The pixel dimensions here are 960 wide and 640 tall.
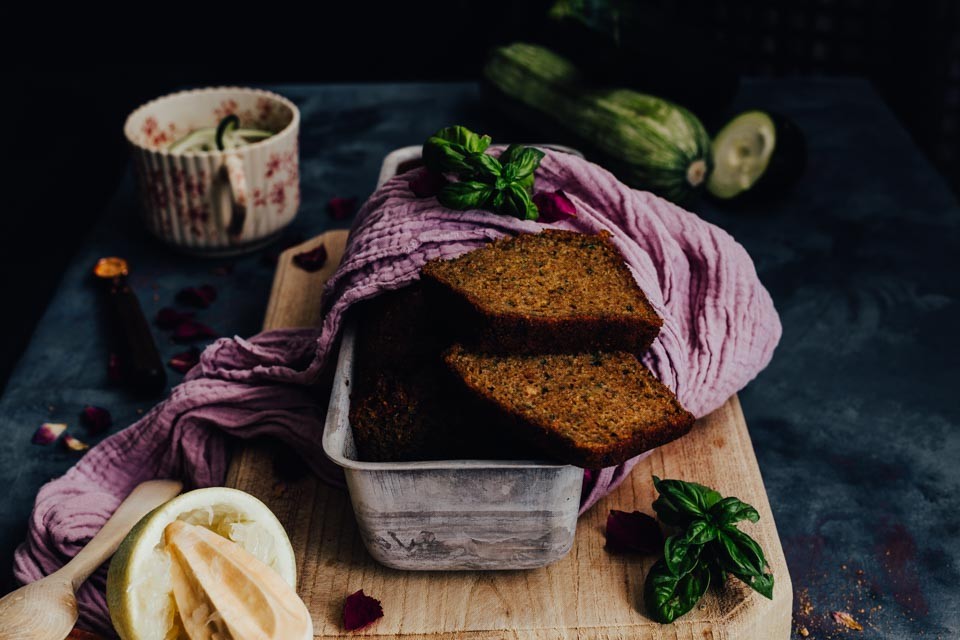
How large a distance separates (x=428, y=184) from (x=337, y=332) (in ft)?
1.30

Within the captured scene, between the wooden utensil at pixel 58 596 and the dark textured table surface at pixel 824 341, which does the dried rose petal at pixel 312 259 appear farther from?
the wooden utensil at pixel 58 596

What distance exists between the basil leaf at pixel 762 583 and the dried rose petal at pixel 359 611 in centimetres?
62

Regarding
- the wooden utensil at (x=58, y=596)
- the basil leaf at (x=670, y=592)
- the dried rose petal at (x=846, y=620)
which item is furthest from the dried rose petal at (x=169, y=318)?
the dried rose petal at (x=846, y=620)

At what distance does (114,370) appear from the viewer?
2396 millimetres

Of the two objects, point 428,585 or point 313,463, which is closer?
point 428,585

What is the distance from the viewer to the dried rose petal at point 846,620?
1.78m

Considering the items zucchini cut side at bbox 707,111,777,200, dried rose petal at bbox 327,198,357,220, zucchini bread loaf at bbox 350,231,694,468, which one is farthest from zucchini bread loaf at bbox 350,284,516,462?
zucchini cut side at bbox 707,111,777,200

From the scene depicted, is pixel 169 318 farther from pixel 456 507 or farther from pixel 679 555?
pixel 679 555

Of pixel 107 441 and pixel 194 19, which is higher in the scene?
pixel 107 441

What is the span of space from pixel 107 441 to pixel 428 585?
0.81 meters

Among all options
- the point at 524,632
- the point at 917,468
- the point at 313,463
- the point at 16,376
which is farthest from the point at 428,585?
the point at 16,376

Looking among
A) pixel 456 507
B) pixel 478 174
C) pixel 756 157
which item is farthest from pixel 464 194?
pixel 756 157

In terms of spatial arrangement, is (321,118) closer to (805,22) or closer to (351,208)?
(351,208)

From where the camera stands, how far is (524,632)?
5.31 ft
